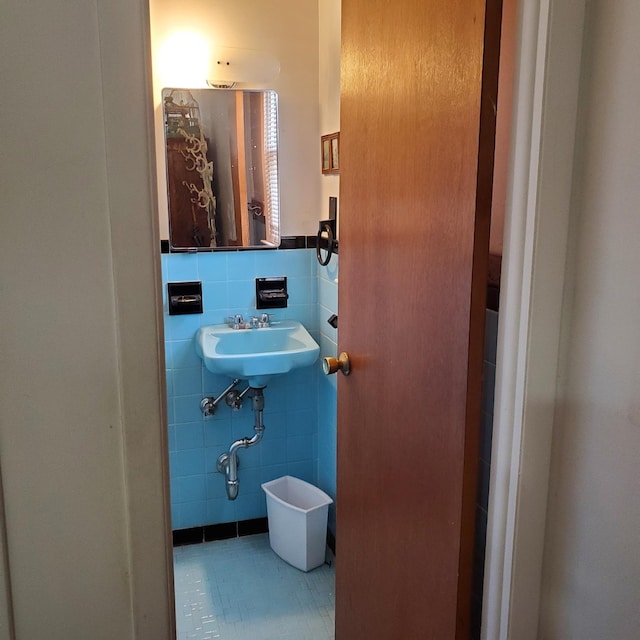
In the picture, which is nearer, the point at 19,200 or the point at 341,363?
the point at 19,200

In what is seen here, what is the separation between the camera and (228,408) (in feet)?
8.71

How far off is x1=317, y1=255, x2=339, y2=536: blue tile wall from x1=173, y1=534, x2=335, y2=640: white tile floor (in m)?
0.29

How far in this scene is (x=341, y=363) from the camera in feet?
5.64

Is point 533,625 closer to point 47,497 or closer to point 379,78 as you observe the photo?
point 47,497

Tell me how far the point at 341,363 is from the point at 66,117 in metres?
1.03

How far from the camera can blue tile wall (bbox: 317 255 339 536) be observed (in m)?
2.49

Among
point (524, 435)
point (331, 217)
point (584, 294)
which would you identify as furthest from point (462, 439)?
point (331, 217)

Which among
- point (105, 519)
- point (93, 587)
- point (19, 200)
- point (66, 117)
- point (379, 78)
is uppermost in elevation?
point (379, 78)

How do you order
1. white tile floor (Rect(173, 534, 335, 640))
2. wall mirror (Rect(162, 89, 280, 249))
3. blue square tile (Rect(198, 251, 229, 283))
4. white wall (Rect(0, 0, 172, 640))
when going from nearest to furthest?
white wall (Rect(0, 0, 172, 640)) < white tile floor (Rect(173, 534, 335, 640)) < wall mirror (Rect(162, 89, 280, 249)) < blue square tile (Rect(198, 251, 229, 283))

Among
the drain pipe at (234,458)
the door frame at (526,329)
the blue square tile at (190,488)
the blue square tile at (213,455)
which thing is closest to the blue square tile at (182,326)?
the drain pipe at (234,458)

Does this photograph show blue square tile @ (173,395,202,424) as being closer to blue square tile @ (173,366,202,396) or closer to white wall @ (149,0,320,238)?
blue square tile @ (173,366,202,396)

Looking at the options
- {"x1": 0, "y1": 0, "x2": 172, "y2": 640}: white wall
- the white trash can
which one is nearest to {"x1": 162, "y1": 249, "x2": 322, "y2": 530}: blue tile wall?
the white trash can

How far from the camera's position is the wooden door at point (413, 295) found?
43.3 inches

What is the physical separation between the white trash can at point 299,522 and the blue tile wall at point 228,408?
12 centimetres
